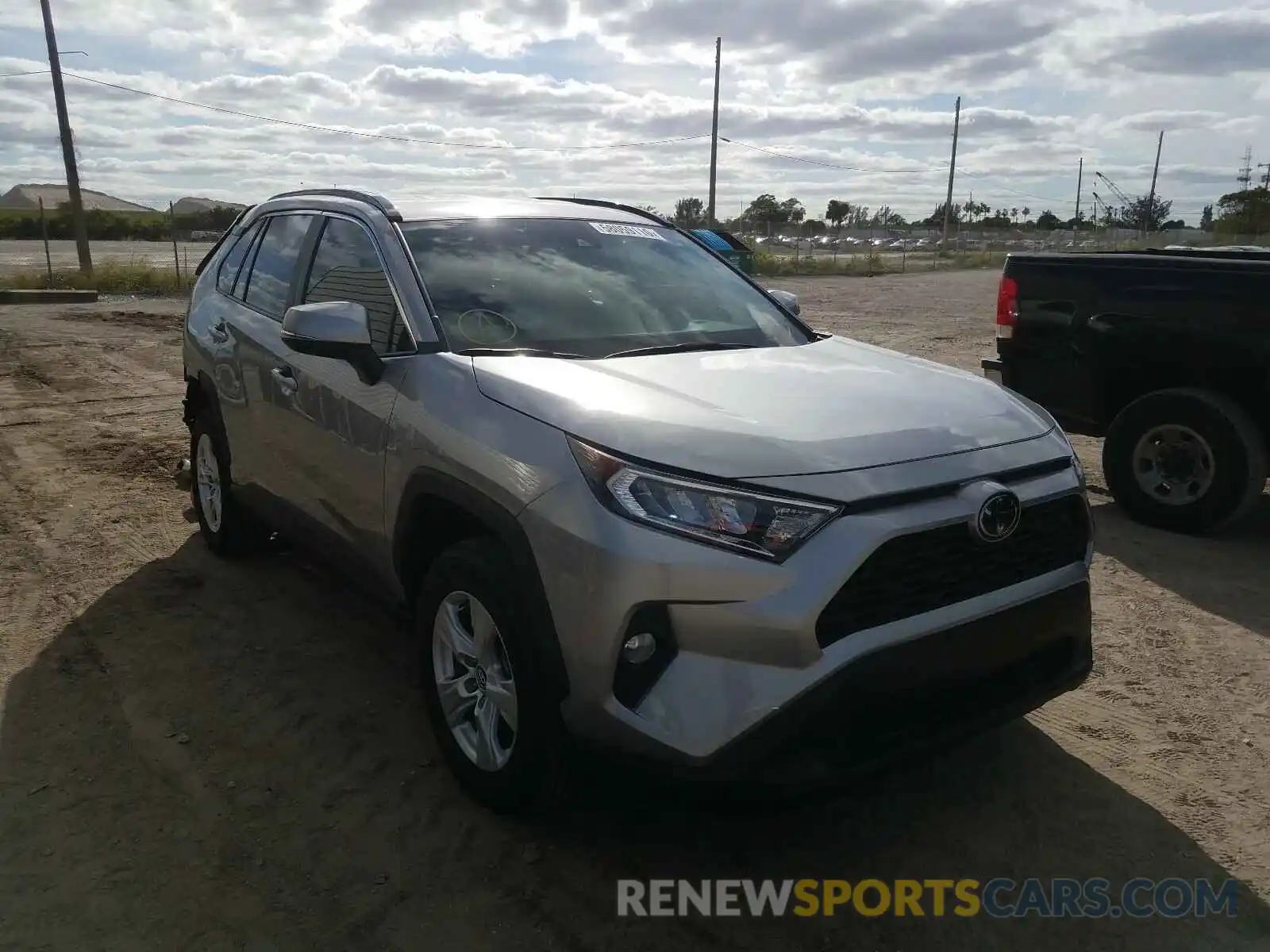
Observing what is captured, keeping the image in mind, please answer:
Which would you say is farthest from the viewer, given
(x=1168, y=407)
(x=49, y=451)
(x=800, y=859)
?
(x=49, y=451)

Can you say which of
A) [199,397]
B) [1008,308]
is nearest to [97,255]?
[199,397]

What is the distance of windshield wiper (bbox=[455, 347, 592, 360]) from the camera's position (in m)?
3.08

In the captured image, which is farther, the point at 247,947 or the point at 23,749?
the point at 23,749

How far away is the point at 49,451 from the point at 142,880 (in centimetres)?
568

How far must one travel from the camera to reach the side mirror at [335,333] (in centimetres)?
308

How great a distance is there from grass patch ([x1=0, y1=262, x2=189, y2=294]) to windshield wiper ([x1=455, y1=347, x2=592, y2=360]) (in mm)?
23202

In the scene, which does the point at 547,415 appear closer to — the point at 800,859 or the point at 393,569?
the point at 393,569

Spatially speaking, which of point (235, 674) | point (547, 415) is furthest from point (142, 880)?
point (547, 415)

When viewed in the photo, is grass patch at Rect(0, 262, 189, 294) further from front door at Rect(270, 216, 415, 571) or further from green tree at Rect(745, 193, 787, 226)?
green tree at Rect(745, 193, 787, 226)

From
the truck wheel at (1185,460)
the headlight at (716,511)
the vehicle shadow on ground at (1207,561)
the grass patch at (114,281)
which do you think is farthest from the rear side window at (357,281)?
the grass patch at (114,281)

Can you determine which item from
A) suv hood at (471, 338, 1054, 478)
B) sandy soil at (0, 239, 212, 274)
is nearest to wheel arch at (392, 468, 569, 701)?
suv hood at (471, 338, 1054, 478)

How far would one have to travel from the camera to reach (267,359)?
415 centimetres

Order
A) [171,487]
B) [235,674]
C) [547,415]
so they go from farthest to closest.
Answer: [171,487]
[235,674]
[547,415]

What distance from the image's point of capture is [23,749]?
3.35 m
